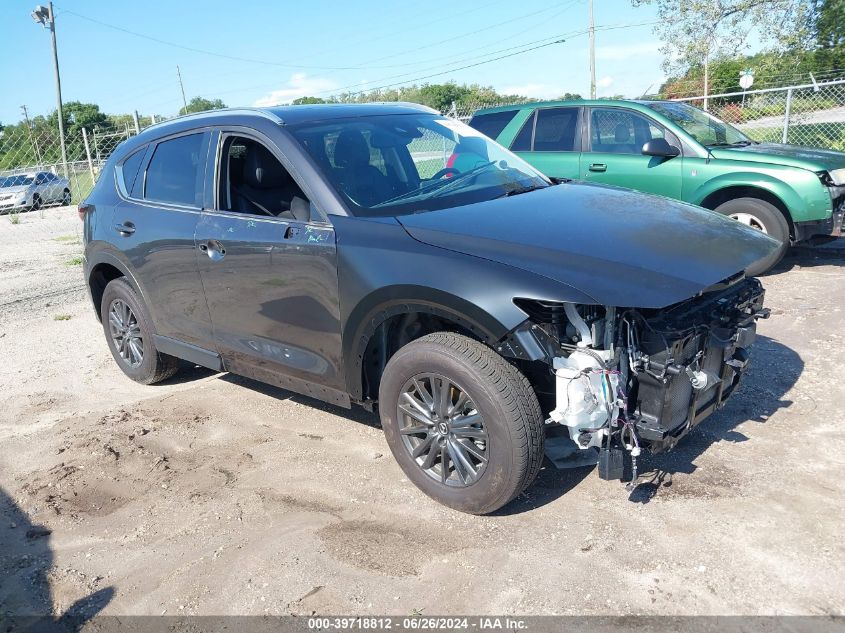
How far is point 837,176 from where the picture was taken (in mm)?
7242

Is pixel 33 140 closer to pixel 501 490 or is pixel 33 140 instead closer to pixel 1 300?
pixel 1 300

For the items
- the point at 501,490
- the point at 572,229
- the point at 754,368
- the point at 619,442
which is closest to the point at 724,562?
the point at 619,442

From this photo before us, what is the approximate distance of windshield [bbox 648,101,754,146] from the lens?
789 cm

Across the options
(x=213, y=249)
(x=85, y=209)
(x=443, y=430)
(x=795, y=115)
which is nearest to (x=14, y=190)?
(x=85, y=209)

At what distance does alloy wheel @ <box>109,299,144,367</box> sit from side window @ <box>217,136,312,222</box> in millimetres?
1621

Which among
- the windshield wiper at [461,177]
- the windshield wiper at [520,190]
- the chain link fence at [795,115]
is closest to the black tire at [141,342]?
the windshield wiper at [461,177]

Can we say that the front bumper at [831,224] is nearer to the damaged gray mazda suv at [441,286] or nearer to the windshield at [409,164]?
the damaged gray mazda suv at [441,286]

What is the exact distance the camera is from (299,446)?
4.33 metres

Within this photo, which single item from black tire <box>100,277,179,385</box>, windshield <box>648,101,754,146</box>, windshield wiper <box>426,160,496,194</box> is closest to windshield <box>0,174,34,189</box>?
black tire <box>100,277,179,385</box>

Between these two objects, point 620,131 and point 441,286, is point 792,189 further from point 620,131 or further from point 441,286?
point 441,286

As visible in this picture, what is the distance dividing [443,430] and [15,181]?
2190cm

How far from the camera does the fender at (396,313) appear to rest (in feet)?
10.0

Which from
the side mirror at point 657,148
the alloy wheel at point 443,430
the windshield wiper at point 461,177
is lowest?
the alloy wheel at point 443,430

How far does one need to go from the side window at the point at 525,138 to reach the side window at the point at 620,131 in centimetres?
74
